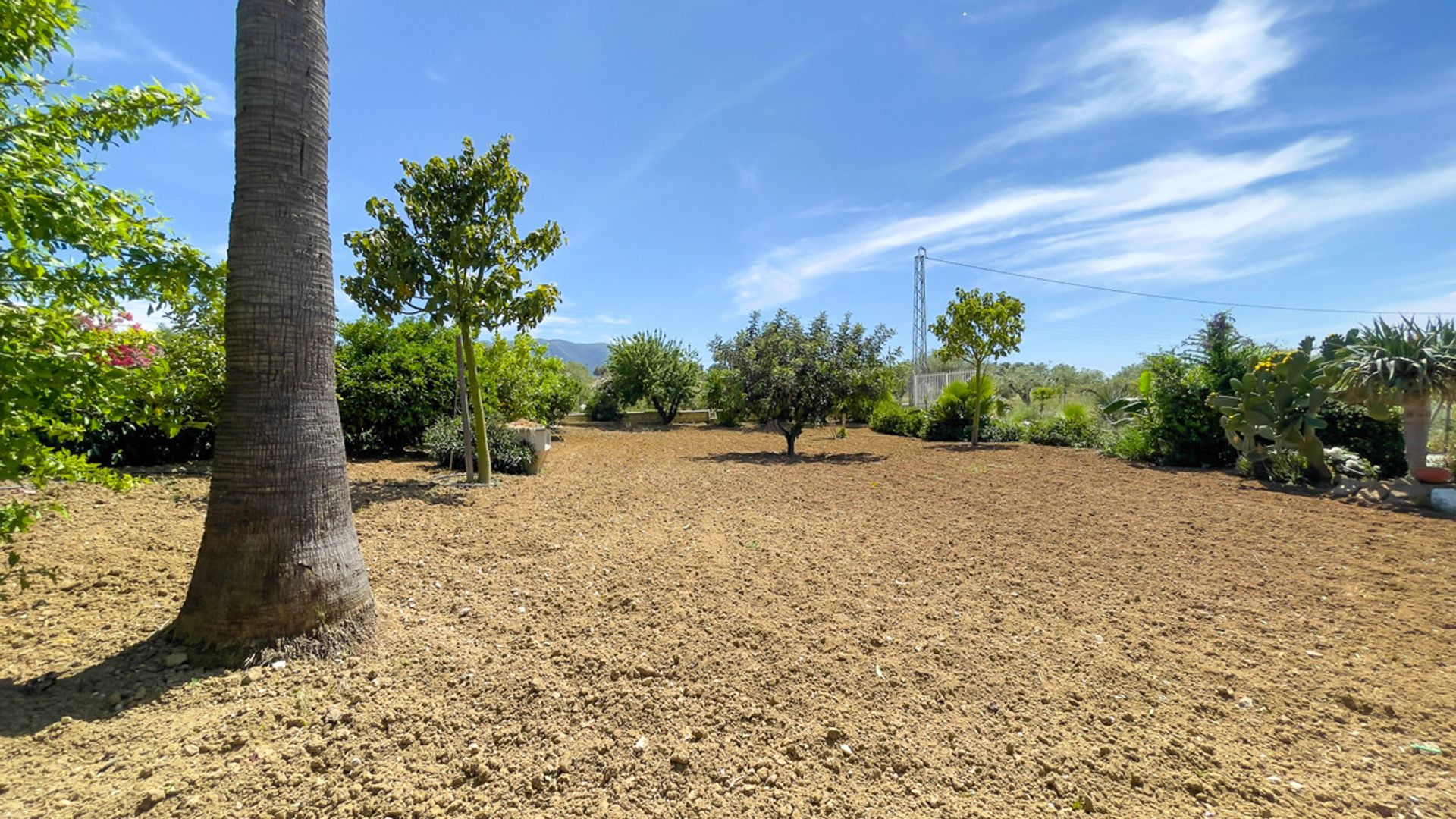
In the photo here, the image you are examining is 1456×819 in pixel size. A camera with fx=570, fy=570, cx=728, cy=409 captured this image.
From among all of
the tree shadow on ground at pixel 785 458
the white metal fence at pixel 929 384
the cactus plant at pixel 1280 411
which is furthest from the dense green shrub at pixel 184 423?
the white metal fence at pixel 929 384

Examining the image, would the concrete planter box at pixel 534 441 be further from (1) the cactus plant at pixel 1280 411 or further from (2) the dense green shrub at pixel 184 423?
(1) the cactus plant at pixel 1280 411

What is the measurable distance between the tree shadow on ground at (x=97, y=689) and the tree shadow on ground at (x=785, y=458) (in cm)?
827

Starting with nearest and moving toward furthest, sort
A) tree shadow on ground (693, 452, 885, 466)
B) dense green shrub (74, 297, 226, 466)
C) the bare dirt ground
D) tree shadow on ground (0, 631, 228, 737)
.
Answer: the bare dirt ground < tree shadow on ground (0, 631, 228, 737) < dense green shrub (74, 297, 226, 466) < tree shadow on ground (693, 452, 885, 466)

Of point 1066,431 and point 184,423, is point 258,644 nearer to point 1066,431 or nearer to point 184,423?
point 184,423

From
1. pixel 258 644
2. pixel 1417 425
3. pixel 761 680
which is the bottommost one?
pixel 761 680

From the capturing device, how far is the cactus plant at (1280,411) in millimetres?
7262

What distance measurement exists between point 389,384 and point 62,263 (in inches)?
269

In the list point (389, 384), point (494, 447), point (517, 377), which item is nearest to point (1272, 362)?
point (494, 447)

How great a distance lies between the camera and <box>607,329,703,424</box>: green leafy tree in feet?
68.4

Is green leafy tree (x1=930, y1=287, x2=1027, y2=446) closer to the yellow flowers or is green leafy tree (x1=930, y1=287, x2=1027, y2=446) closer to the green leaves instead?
the green leaves

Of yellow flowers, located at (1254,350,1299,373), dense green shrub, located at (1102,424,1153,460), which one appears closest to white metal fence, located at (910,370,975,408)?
dense green shrub, located at (1102,424,1153,460)

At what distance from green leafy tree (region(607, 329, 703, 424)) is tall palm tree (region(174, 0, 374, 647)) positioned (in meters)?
18.0

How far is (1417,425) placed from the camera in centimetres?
666

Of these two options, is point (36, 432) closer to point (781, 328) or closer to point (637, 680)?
point (637, 680)
